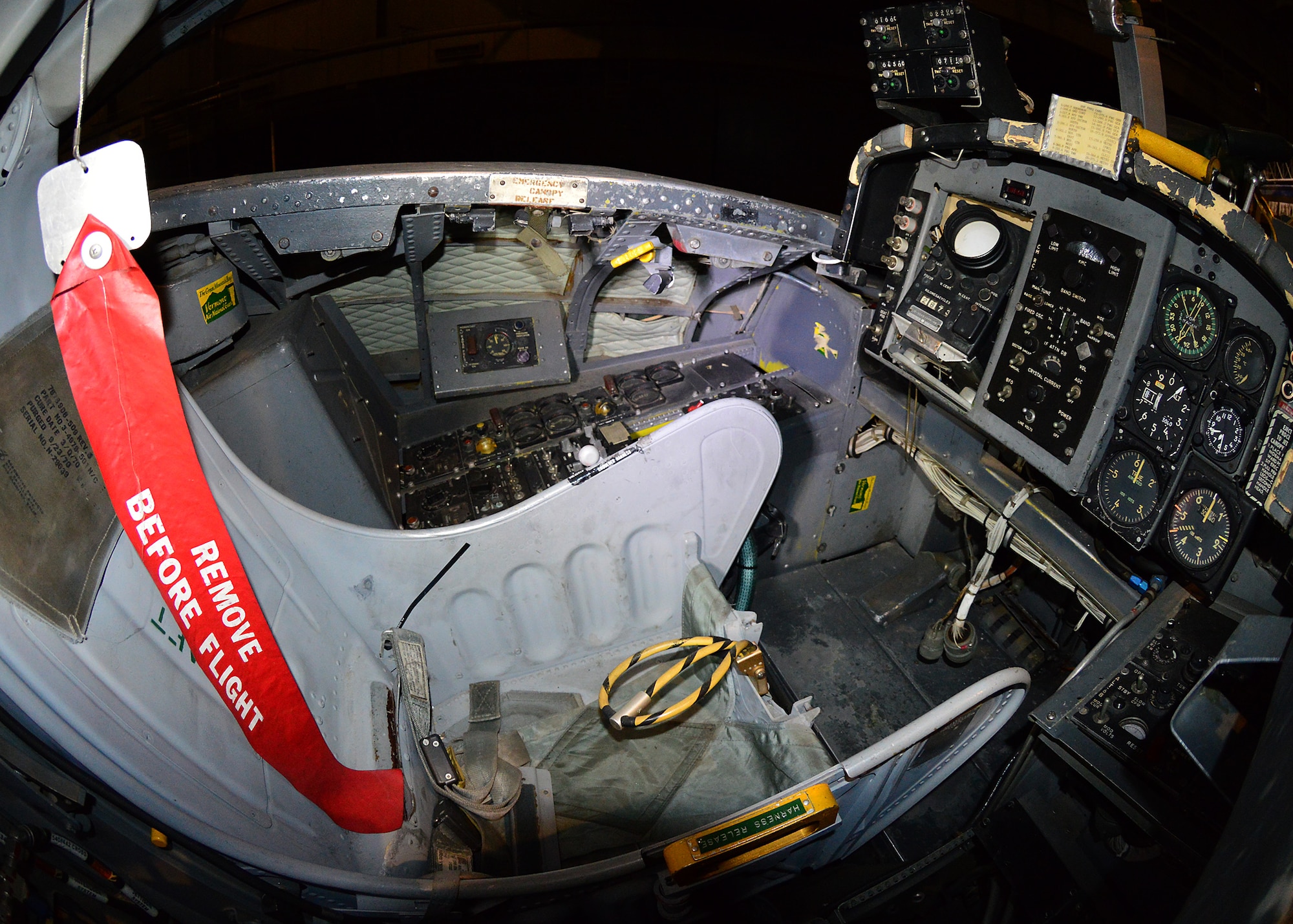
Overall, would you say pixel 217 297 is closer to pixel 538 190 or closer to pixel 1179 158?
pixel 538 190

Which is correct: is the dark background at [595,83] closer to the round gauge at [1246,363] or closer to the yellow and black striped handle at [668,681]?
the round gauge at [1246,363]

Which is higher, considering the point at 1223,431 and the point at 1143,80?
the point at 1143,80

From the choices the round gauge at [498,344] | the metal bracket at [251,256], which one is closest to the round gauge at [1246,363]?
the round gauge at [498,344]

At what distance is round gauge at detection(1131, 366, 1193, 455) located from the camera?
1.87 meters

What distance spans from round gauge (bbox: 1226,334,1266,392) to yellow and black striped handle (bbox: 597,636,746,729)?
1.30 meters

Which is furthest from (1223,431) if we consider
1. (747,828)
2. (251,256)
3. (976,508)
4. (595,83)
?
(595,83)

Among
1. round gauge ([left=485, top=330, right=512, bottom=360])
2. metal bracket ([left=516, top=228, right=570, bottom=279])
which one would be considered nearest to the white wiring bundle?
metal bracket ([left=516, top=228, right=570, bottom=279])

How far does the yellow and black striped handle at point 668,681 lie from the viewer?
1954 millimetres

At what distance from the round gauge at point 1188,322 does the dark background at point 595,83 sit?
13.2 feet

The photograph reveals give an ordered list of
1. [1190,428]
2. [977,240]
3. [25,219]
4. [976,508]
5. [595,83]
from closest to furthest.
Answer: [25,219] → [1190,428] → [977,240] → [976,508] → [595,83]

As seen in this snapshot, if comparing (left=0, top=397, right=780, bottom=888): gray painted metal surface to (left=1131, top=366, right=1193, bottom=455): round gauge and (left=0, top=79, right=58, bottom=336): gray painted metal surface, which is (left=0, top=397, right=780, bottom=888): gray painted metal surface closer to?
(left=0, top=79, right=58, bottom=336): gray painted metal surface

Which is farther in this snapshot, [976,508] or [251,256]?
[976,508]

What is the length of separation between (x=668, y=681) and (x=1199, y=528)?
1333mm

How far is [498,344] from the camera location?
10.3 feet
